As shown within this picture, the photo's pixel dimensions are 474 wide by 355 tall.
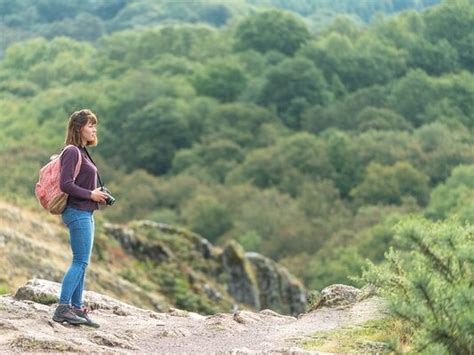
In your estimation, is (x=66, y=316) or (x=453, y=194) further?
(x=453, y=194)

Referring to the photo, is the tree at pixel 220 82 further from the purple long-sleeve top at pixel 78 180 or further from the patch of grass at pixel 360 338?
the purple long-sleeve top at pixel 78 180

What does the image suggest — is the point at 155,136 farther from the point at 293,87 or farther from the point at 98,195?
the point at 98,195

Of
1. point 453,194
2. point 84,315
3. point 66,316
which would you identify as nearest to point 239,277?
point 84,315

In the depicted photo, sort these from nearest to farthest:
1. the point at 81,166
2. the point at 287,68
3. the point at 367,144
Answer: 1. the point at 81,166
2. the point at 367,144
3. the point at 287,68

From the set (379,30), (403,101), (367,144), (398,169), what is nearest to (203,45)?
(379,30)

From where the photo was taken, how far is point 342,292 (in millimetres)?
13859

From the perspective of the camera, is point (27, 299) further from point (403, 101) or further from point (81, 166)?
point (403, 101)

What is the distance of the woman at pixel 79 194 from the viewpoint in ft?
33.3

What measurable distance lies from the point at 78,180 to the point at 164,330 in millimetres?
2240

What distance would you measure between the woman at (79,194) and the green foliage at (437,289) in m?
3.57

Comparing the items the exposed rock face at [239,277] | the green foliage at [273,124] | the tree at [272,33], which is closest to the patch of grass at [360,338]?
the exposed rock face at [239,277]

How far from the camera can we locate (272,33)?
124 m

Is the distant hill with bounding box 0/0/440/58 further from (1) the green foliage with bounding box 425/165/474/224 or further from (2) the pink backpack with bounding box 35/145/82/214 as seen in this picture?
(2) the pink backpack with bounding box 35/145/82/214

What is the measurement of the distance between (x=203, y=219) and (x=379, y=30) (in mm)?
62716
